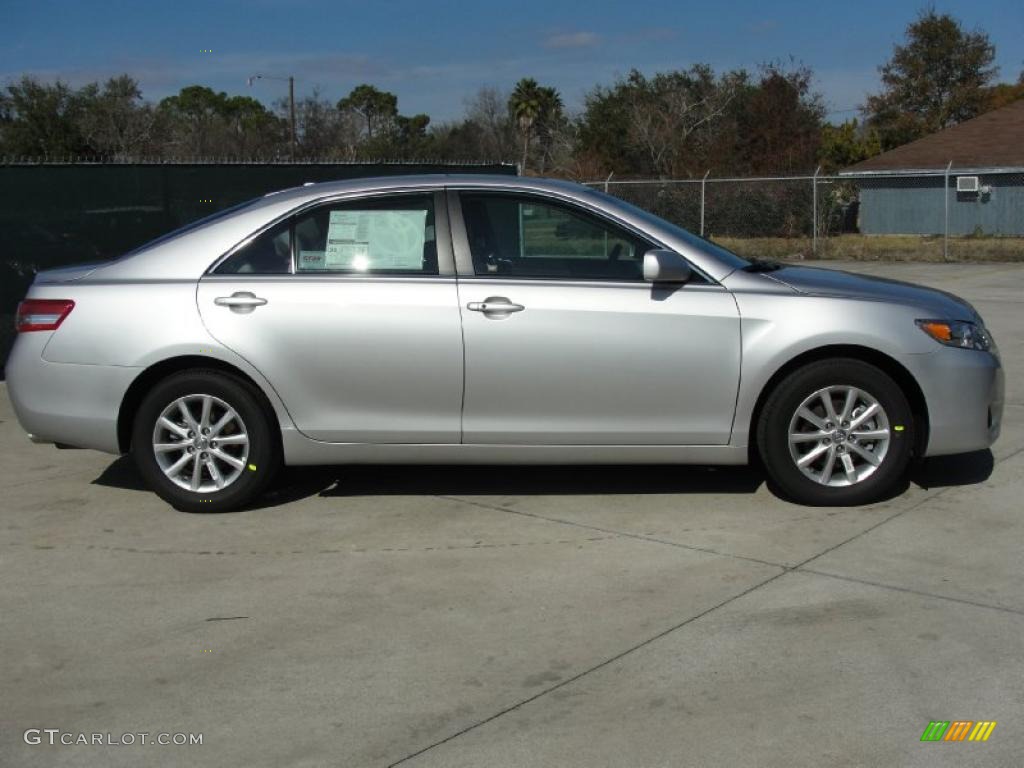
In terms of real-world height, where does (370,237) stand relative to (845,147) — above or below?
below

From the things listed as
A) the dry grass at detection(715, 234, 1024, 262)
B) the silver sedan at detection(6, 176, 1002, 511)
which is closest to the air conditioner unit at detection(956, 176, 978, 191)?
the dry grass at detection(715, 234, 1024, 262)

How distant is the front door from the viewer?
5.98 metres

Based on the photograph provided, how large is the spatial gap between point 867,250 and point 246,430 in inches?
887

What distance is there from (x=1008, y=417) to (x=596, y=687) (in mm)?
5102

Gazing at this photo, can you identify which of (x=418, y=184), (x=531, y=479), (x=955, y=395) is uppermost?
(x=418, y=184)

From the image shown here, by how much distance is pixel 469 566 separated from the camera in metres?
5.41

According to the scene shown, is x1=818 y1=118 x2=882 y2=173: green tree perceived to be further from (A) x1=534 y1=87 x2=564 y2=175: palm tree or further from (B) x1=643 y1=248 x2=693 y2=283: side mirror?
(B) x1=643 y1=248 x2=693 y2=283: side mirror

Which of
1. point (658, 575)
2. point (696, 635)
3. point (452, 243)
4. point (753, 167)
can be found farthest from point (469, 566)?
point (753, 167)

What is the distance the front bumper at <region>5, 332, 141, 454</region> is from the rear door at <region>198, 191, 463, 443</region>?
2.00 feet

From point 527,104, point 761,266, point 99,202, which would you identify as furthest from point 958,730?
point 527,104

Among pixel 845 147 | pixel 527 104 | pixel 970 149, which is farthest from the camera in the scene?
pixel 527 104

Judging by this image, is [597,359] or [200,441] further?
[200,441]

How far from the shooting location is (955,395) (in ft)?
19.8

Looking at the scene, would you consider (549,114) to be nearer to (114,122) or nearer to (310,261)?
(114,122)
